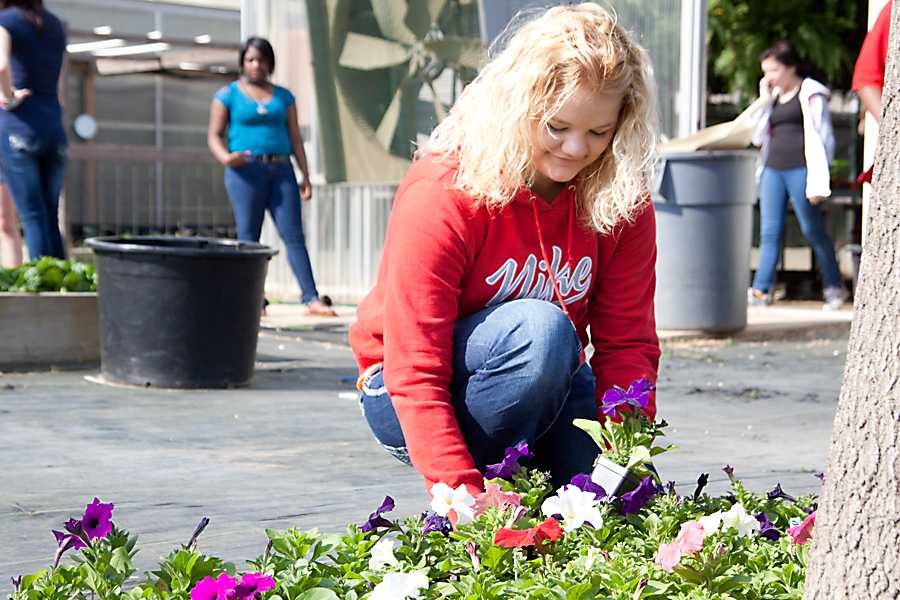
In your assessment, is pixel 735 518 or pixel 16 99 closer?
pixel 735 518

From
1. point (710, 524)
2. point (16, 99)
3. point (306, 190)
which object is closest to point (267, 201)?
point (306, 190)

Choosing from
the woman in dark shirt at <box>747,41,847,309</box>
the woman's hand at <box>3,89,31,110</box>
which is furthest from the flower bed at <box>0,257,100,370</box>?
the woman in dark shirt at <box>747,41,847,309</box>

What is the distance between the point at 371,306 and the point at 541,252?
1.42 ft

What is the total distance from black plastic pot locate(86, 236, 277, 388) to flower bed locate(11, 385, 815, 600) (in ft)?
11.9

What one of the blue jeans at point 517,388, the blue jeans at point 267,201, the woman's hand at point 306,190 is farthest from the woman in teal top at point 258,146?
the blue jeans at point 517,388

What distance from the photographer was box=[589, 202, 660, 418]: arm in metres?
3.31

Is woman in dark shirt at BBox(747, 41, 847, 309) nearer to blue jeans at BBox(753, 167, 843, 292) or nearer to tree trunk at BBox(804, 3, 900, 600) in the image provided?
blue jeans at BBox(753, 167, 843, 292)

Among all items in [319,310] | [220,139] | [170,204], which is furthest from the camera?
[170,204]

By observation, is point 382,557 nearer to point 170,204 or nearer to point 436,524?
point 436,524

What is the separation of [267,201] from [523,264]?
248 inches

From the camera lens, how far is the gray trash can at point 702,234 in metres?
8.91

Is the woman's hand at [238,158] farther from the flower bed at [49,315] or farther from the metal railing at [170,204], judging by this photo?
the metal railing at [170,204]

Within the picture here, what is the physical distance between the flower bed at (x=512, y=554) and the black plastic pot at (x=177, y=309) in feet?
11.9

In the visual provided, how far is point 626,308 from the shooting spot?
11.0ft
